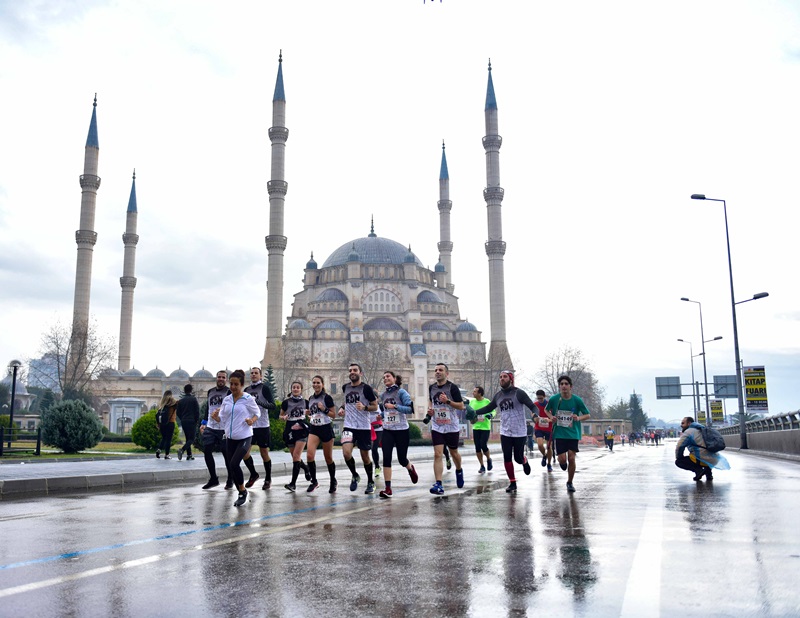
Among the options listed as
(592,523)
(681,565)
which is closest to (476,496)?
(592,523)

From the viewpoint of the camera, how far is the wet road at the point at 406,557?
3840 mm

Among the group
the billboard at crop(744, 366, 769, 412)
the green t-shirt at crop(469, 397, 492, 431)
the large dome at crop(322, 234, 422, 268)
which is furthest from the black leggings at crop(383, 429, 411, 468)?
the large dome at crop(322, 234, 422, 268)

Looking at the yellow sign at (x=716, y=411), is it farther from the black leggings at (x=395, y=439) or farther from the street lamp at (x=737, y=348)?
the black leggings at (x=395, y=439)

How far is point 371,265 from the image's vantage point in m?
97.0

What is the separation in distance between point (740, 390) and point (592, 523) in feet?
82.8

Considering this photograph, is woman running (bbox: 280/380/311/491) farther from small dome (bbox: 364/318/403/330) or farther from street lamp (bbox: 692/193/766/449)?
small dome (bbox: 364/318/403/330)

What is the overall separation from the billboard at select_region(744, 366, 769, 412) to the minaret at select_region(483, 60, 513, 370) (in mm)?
48170

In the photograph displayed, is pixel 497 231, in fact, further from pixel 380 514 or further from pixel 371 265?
pixel 380 514

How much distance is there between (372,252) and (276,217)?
32509 millimetres

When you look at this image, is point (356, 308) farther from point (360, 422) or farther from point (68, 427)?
point (360, 422)

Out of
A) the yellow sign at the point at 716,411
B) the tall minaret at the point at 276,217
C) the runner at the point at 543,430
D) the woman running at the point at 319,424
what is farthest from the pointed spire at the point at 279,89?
the woman running at the point at 319,424

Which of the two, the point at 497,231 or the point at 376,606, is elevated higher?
the point at 497,231

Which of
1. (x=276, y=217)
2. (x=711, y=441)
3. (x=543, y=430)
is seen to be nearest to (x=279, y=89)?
(x=276, y=217)

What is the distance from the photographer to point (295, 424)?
1074 cm
